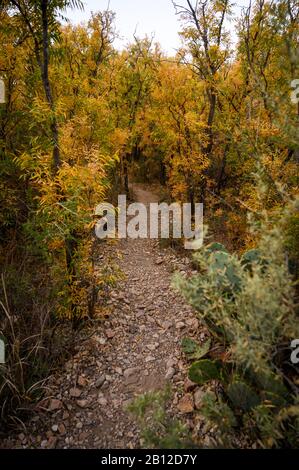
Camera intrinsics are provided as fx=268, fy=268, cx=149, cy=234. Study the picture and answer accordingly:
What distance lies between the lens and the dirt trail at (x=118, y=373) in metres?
3.42

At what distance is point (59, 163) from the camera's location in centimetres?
448

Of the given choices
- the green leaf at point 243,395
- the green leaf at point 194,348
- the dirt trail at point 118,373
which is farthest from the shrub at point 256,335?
the dirt trail at point 118,373

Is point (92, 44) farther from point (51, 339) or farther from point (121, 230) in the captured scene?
point (51, 339)

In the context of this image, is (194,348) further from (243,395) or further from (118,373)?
(243,395)

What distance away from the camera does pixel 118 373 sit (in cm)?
424

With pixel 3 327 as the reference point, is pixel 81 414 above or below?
below

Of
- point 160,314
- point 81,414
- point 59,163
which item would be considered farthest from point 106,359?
point 59,163

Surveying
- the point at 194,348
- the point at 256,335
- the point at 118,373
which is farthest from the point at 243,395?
the point at 118,373

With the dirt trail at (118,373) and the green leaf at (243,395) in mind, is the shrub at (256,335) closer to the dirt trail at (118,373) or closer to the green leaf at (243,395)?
the green leaf at (243,395)

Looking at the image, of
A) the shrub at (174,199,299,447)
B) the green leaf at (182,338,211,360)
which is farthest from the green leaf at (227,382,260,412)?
the green leaf at (182,338,211,360)
